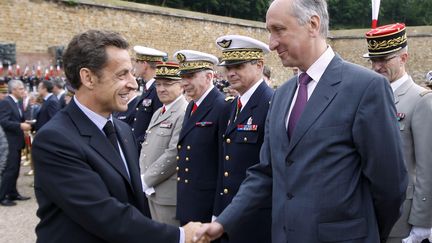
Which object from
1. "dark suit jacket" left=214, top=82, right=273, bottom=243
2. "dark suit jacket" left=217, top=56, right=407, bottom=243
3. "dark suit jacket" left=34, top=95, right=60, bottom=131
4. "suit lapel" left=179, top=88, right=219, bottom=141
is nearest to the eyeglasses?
"dark suit jacket" left=214, top=82, right=273, bottom=243

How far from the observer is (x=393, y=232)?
10.1 ft

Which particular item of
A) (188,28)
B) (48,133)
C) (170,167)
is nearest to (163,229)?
(48,133)

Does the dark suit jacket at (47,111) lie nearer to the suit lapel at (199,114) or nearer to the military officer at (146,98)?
the military officer at (146,98)

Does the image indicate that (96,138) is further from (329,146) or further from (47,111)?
(47,111)

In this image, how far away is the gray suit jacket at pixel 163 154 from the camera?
4.47 m

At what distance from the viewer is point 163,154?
454cm

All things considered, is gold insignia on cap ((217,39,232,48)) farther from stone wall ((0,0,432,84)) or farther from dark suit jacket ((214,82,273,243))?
stone wall ((0,0,432,84))

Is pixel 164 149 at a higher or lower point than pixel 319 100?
lower

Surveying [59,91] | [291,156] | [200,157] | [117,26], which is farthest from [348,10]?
[291,156]

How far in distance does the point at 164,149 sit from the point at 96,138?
2.51 meters

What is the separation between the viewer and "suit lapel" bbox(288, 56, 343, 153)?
2.24m

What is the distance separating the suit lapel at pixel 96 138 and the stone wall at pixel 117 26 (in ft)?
60.9

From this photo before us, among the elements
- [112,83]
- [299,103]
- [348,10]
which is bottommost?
[348,10]

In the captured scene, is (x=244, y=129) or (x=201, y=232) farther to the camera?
(x=244, y=129)
